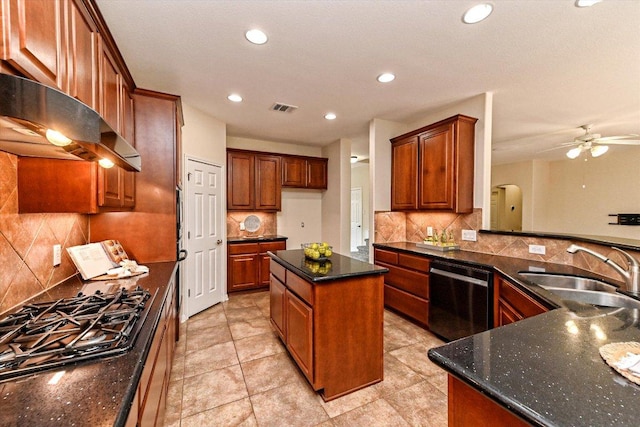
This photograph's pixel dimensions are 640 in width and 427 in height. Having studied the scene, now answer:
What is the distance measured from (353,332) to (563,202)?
7613mm

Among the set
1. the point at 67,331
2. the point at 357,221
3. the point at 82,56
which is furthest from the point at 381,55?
the point at 357,221

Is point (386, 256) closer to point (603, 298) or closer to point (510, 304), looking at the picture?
point (510, 304)

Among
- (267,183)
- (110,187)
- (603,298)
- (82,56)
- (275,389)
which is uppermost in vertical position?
(82,56)

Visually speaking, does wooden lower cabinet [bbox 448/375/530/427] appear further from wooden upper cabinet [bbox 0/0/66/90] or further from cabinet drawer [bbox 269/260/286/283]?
wooden upper cabinet [bbox 0/0/66/90]

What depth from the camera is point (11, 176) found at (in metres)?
1.39

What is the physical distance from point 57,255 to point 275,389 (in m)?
1.79

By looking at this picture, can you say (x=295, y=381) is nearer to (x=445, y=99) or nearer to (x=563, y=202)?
(x=445, y=99)

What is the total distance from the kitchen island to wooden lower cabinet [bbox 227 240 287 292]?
2.20m

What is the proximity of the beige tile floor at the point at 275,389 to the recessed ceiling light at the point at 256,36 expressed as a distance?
8.89ft

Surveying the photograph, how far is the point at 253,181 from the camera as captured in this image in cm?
468

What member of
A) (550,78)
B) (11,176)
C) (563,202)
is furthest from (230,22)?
(563,202)

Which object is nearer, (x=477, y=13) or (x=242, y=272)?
(x=477, y=13)

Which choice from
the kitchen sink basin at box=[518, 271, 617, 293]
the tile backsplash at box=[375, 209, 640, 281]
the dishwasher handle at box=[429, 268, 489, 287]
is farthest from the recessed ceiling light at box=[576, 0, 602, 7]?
the dishwasher handle at box=[429, 268, 489, 287]

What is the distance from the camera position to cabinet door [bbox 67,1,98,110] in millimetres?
1323
